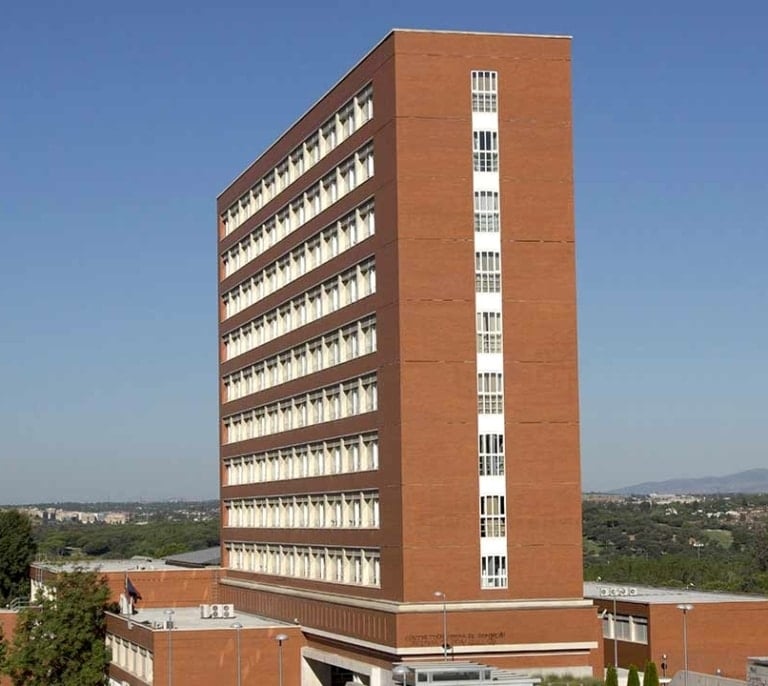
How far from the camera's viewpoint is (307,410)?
309ft

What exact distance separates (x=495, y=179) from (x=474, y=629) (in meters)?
22.7

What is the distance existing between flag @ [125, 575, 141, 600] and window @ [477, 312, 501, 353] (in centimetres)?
4434

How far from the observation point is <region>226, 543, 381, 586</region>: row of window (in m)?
80.2

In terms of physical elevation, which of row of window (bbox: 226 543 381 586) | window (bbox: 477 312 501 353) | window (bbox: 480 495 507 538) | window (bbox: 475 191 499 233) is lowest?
row of window (bbox: 226 543 381 586)

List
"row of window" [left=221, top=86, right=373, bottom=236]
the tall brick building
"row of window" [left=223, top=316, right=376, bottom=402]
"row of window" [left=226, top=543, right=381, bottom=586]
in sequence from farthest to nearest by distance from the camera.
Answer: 1. "row of window" [left=221, top=86, right=373, bottom=236]
2. "row of window" [left=223, top=316, right=376, bottom=402]
3. "row of window" [left=226, top=543, right=381, bottom=586]
4. the tall brick building

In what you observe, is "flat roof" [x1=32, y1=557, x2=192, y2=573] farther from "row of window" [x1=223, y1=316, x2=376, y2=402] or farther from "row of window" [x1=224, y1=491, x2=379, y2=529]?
"row of window" [x1=223, y1=316, x2=376, y2=402]

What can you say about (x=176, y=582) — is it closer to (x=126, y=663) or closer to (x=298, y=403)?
(x=126, y=663)

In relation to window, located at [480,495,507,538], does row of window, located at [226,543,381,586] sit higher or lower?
lower

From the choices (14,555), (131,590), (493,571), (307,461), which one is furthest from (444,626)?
(14,555)

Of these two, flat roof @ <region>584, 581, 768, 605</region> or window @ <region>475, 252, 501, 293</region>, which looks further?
flat roof @ <region>584, 581, 768, 605</region>

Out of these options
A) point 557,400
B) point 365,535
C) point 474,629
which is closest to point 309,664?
point 365,535

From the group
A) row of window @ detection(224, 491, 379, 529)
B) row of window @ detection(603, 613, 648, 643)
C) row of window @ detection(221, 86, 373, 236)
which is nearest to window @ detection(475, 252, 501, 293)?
row of window @ detection(221, 86, 373, 236)

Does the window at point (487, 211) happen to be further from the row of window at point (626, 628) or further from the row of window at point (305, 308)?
the row of window at point (626, 628)

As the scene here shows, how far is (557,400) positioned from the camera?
76.0 metres
